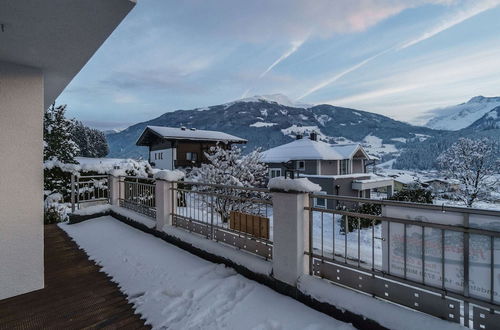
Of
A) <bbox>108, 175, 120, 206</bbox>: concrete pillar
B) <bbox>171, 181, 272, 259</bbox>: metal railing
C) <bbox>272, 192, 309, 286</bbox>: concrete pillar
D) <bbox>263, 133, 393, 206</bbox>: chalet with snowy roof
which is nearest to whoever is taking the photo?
<bbox>272, 192, 309, 286</bbox>: concrete pillar

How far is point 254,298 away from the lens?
10.3 ft

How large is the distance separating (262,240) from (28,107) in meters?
3.70

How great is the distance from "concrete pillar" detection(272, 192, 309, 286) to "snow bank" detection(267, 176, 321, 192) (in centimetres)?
7

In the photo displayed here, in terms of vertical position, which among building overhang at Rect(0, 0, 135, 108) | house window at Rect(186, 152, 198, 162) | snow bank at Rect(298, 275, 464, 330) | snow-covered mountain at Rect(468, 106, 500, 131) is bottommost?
snow bank at Rect(298, 275, 464, 330)

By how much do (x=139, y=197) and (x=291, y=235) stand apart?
522cm

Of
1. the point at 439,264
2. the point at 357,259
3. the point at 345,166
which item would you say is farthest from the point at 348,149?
the point at 439,264

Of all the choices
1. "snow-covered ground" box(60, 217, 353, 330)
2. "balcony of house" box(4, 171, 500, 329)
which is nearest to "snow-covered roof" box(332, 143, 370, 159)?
"balcony of house" box(4, 171, 500, 329)

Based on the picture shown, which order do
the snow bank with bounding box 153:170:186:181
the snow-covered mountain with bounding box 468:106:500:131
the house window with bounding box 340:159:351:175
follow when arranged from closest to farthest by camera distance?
1. the snow bank with bounding box 153:170:186:181
2. the house window with bounding box 340:159:351:175
3. the snow-covered mountain with bounding box 468:106:500:131

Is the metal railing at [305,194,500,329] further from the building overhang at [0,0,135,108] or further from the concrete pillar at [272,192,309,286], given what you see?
the building overhang at [0,0,135,108]

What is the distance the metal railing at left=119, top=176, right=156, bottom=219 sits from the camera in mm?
6312

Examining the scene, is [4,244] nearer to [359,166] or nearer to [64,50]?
[64,50]

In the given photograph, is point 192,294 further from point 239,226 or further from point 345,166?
point 345,166

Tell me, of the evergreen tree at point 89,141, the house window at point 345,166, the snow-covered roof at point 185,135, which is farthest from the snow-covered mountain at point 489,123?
the evergreen tree at point 89,141

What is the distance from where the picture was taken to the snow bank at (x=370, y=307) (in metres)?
2.20
